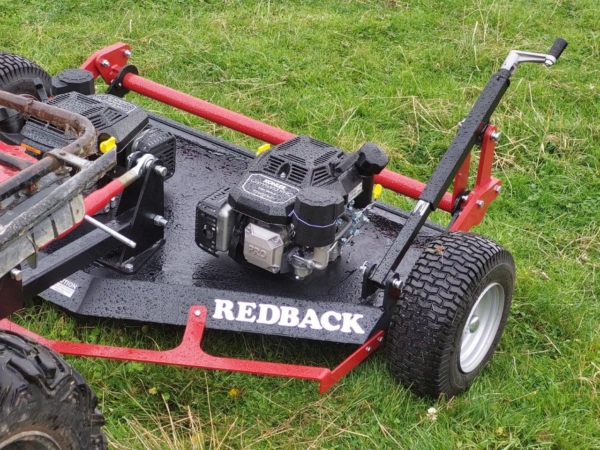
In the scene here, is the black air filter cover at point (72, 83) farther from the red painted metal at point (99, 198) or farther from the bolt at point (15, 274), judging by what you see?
the bolt at point (15, 274)

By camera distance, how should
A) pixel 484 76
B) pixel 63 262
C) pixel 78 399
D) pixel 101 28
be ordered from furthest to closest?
pixel 101 28
pixel 484 76
pixel 63 262
pixel 78 399

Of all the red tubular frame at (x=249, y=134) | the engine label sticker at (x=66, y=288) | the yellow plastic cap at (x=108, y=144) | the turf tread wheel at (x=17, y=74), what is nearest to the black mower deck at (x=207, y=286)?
the engine label sticker at (x=66, y=288)

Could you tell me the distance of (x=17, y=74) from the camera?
418 centimetres

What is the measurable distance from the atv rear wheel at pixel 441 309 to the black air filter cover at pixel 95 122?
4.20 ft

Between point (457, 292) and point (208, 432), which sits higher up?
point (457, 292)

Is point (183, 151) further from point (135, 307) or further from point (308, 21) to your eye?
point (308, 21)

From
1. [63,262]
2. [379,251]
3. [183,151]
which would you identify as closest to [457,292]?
[379,251]

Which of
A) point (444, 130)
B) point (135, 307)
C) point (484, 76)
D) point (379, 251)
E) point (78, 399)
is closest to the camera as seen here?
point (78, 399)

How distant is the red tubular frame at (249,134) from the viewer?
3053mm

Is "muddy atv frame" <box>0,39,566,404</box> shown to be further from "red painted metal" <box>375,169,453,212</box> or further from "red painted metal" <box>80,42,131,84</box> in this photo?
"red painted metal" <box>80,42,131,84</box>

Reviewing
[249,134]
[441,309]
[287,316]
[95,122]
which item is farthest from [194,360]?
[249,134]

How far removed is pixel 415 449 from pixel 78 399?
51.9 inches

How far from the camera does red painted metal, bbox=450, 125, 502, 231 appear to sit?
3.69 m

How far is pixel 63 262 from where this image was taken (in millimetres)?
3031
